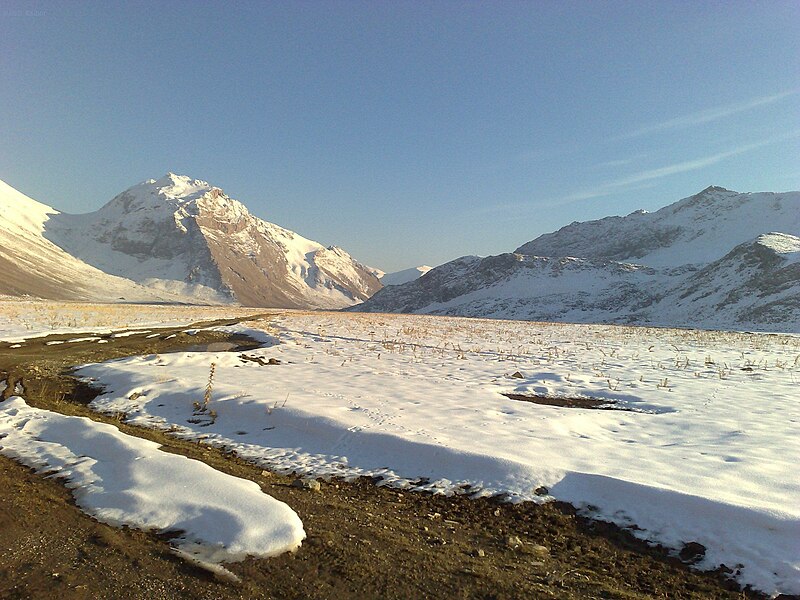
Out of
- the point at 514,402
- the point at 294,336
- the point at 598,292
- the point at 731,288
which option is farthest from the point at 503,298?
the point at 514,402

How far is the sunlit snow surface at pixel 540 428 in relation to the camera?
16.2 ft

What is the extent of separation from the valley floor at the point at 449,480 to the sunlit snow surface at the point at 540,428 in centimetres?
4

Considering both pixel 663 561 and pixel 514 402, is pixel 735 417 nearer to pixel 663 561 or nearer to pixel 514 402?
pixel 514 402

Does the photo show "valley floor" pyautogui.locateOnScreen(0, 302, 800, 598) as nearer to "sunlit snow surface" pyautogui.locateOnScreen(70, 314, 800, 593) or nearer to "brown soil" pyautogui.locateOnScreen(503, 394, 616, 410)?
"sunlit snow surface" pyautogui.locateOnScreen(70, 314, 800, 593)

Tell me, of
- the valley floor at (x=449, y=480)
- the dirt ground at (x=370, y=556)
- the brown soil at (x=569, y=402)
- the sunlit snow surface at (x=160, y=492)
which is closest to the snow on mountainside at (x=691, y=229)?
the brown soil at (x=569, y=402)

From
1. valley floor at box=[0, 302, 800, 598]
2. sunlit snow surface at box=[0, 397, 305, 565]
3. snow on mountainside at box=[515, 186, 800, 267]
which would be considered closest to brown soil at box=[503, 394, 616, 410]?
valley floor at box=[0, 302, 800, 598]

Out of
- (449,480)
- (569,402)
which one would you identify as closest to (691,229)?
(569,402)

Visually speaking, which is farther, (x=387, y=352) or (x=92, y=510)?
(x=387, y=352)

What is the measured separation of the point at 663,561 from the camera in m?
4.37

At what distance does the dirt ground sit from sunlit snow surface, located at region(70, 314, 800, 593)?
0.46 meters

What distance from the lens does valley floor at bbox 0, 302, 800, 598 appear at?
3.88m

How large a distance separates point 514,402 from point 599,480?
4309mm

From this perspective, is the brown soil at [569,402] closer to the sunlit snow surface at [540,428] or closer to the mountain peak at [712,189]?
the sunlit snow surface at [540,428]

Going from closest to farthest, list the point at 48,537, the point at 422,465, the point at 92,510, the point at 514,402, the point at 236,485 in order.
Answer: the point at 48,537 → the point at 92,510 → the point at 236,485 → the point at 422,465 → the point at 514,402
